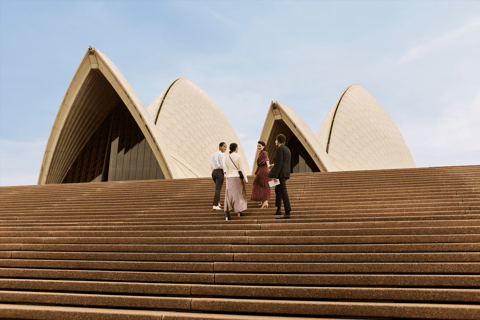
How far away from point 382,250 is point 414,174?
14.7ft

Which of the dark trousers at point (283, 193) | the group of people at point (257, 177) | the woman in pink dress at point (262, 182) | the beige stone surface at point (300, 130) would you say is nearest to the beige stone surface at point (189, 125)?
the beige stone surface at point (300, 130)

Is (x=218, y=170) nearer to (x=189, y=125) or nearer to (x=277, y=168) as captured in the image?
(x=277, y=168)

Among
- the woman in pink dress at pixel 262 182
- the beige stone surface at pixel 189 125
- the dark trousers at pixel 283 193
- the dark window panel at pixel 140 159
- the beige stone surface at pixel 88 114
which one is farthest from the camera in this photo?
the beige stone surface at pixel 189 125

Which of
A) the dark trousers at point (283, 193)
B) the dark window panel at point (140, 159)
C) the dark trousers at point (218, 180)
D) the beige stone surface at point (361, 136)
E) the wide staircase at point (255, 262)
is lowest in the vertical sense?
the wide staircase at point (255, 262)

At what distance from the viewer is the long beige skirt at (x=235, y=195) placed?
15.2 feet

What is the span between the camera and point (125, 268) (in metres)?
3.25

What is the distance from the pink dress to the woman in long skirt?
48 cm

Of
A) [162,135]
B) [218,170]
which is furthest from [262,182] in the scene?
[162,135]

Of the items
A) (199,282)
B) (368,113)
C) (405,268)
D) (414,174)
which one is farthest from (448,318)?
(368,113)

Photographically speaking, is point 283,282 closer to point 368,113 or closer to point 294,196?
point 294,196

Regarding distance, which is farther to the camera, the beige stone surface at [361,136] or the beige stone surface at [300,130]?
the beige stone surface at [361,136]

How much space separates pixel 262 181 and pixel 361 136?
17.0 meters

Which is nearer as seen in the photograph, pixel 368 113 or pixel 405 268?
pixel 405 268

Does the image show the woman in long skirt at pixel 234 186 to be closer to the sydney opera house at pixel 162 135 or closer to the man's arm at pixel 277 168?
the man's arm at pixel 277 168
